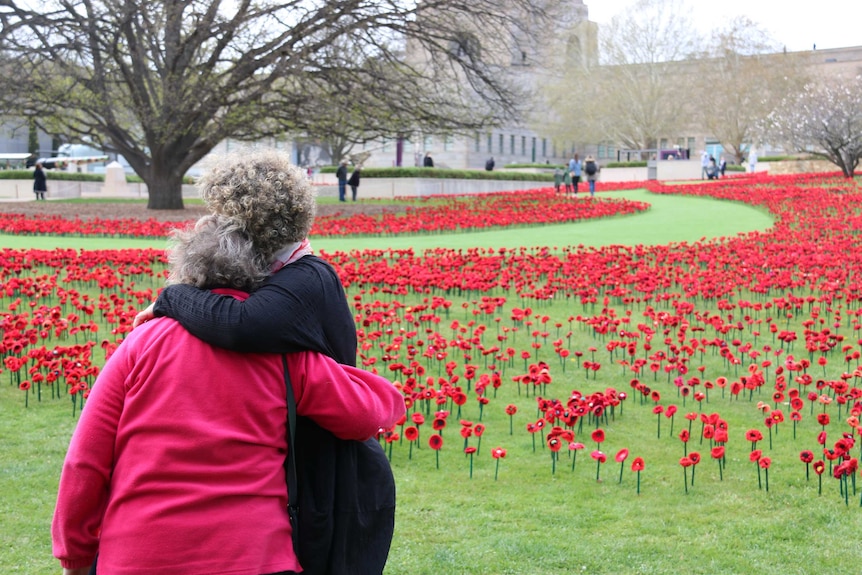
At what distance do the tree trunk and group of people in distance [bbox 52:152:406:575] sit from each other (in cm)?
2364

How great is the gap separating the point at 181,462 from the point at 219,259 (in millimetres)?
509

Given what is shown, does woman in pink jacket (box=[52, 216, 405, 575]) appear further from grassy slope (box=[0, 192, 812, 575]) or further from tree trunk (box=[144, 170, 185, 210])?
tree trunk (box=[144, 170, 185, 210])

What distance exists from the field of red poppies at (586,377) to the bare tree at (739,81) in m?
43.7

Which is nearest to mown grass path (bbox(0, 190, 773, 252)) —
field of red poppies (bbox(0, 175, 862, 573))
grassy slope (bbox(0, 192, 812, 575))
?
field of red poppies (bbox(0, 175, 862, 573))

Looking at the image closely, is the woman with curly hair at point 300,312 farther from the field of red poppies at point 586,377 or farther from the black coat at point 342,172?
the black coat at point 342,172

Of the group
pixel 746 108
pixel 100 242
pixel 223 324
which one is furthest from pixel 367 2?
pixel 746 108

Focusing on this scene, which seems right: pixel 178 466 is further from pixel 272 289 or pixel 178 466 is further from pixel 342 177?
pixel 342 177

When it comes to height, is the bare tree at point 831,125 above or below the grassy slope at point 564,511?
above

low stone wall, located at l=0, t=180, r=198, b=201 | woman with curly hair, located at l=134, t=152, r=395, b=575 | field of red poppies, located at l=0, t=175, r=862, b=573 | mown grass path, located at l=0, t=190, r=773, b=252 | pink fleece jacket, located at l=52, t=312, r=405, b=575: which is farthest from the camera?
low stone wall, located at l=0, t=180, r=198, b=201

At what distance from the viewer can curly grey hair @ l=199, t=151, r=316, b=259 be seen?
2.54 metres

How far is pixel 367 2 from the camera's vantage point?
22750mm

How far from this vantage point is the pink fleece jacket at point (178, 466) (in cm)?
231

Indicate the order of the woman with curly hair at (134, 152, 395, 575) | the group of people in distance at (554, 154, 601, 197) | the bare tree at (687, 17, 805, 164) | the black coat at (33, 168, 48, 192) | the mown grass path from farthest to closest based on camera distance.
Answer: the bare tree at (687, 17, 805, 164) → the black coat at (33, 168, 48, 192) → the group of people in distance at (554, 154, 601, 197) → the mown grass path → the woman with curly hair at (134, 152, 395, 575)

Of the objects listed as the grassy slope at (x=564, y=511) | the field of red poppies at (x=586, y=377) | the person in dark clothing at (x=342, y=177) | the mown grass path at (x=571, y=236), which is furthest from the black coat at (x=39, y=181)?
the grassy slope at (x=564, y=511)
